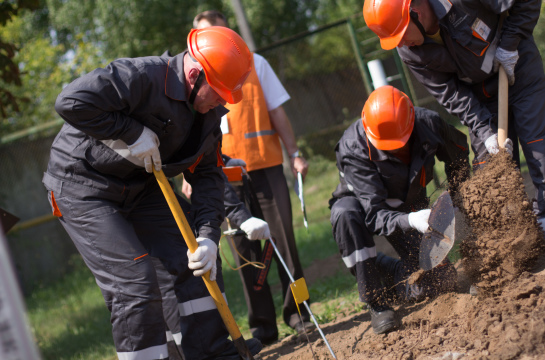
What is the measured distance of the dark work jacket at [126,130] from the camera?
2805 millimetres

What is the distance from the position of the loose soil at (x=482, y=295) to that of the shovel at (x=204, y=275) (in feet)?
1.56

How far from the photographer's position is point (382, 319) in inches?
136

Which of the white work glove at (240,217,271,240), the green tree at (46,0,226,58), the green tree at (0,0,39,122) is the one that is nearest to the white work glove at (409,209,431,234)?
the white work glove at (240,217,271,240)

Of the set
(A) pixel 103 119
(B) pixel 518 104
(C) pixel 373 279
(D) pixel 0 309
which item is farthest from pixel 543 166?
(D) pixel 0 309

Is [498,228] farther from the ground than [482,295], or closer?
farther from the ground

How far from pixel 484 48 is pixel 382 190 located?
1.16 metres

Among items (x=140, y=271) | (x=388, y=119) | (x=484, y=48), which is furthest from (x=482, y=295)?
(x=140, y=271)

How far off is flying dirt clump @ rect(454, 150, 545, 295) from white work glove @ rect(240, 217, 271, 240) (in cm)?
→ 129

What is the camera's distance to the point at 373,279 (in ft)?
12.0

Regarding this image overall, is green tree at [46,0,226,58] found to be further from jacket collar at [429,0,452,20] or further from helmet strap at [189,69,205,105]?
helmet strap at [189,69,205,105]

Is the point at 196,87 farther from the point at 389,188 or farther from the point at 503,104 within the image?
the point at 503,104

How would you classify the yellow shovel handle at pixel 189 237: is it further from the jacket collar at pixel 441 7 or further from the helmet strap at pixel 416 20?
the jacket collar at pixel 441 7

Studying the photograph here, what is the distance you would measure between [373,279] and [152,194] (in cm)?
157

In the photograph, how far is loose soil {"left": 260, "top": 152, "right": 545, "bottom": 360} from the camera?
112 inches
